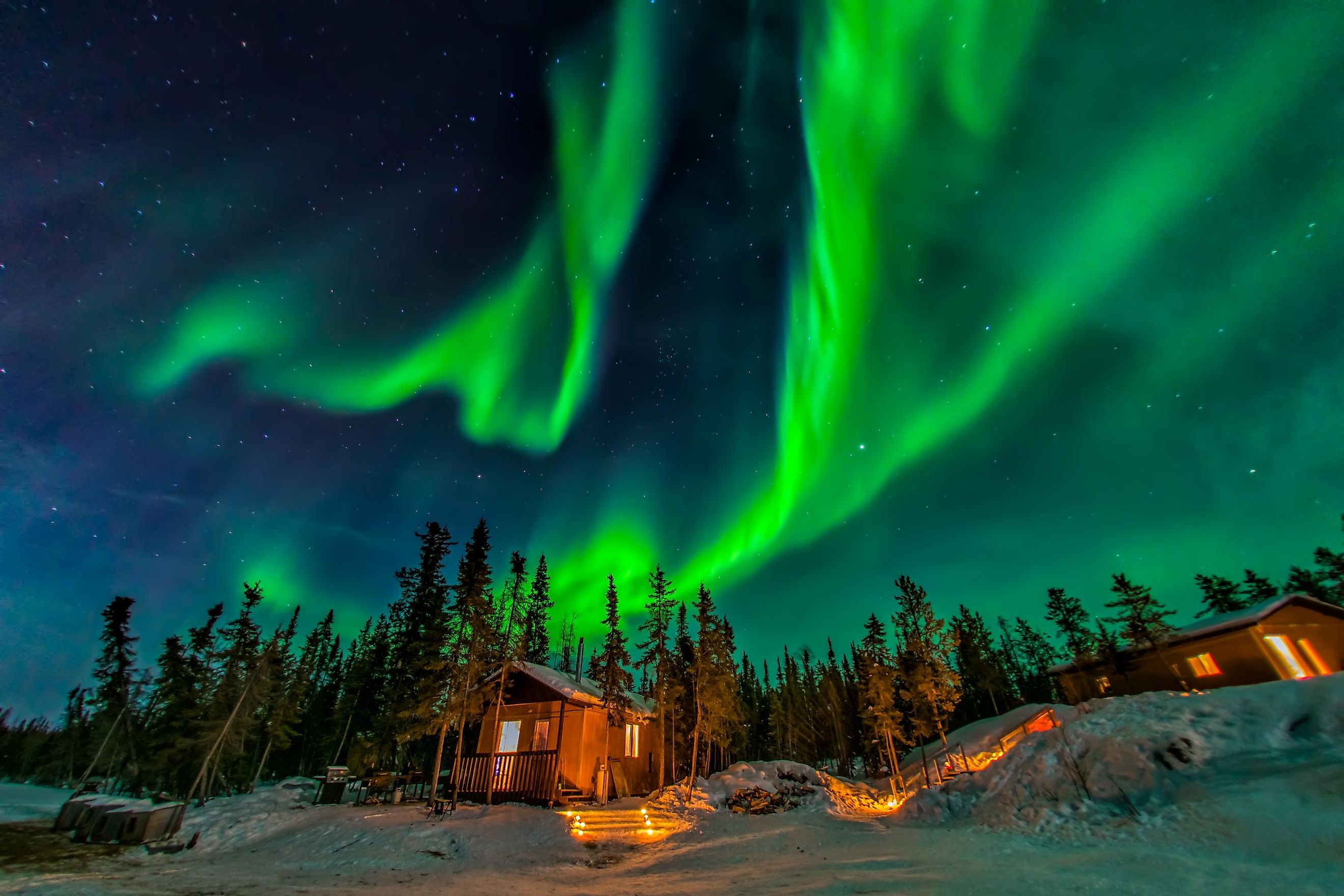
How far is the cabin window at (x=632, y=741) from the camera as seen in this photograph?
111 ft

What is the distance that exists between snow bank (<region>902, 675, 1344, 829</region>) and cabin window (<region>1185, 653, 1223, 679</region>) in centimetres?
1900

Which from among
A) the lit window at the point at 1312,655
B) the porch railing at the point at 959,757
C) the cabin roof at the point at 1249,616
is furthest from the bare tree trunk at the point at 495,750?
the lit window at the point at 1312,655

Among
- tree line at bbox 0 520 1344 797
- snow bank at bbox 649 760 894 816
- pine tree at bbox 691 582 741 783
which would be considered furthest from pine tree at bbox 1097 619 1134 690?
pine tree at bbox 691 582 741 783

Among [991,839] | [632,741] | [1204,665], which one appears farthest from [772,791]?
[1204,665]

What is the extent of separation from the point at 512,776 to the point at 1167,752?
2462cm

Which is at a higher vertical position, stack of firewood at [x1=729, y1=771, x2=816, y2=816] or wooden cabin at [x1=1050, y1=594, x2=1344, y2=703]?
wooden cabin at [x1=1050, y1=594, x2=1344, y2=703]

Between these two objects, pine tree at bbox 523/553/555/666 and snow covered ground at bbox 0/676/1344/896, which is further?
pine tree at bbox 523/553/555/666

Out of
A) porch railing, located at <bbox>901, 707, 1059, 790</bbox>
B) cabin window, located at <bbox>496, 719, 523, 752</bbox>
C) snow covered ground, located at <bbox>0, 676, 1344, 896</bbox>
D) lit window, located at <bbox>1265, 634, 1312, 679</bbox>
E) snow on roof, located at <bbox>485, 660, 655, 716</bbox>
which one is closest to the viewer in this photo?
snow covered ground, located at <bbox>0, 676, 1344, 896</bbox>

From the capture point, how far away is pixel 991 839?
13.1 meters

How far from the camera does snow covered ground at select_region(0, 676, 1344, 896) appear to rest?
8.73 m

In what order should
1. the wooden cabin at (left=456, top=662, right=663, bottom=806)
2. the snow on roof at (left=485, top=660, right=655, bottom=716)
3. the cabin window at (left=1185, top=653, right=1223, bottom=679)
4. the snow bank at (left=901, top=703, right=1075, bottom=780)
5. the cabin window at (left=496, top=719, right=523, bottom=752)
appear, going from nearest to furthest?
1. the wooden cabin at (left=456, top=662, right=663, bottom=806)
2. the snow on roof at (left=485, top=660, right=655, bottom=716)
3. the cabin window at (left=496, top=719, right=523, bottom=752)
4. the cabin window at (left=1185, top=653, right=1223, bottom=679)
5. the snow bank at (left=901, top=703, right=1075, bottom=780)

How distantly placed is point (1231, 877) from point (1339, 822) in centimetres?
283

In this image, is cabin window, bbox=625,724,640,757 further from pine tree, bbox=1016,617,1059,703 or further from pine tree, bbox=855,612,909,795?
pine tree, bbox=1016,617,1059,703

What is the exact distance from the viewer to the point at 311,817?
20875mm
